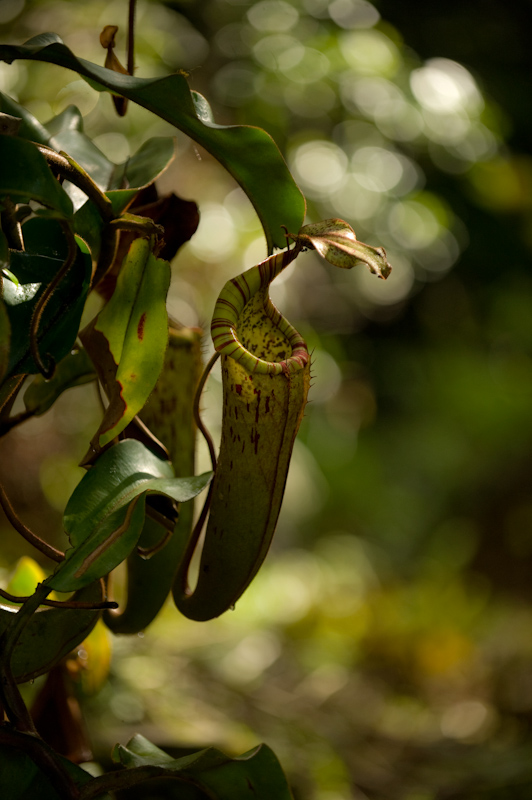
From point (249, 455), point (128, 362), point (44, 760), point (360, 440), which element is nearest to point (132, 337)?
point (128, 362)

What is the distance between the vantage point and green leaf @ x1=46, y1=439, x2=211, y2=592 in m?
0.35

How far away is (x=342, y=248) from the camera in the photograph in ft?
1.20

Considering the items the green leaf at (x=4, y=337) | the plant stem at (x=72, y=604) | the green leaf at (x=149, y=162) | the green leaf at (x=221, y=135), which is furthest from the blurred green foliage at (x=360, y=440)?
the plant stem at (x=72, y=604)

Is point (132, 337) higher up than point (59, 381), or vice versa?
point (132, 337)

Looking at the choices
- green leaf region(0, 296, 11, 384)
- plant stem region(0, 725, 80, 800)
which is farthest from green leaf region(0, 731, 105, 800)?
green leaf region(0, 296, 11, 384)

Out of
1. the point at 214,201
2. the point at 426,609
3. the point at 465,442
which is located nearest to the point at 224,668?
the point at 426,609

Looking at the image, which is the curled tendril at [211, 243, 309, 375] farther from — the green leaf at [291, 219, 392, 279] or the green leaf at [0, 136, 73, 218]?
the green leaf at [0, 136, 73, 218]

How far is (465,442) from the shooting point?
3281 millimetres

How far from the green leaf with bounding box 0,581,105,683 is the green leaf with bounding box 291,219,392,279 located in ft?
0.89

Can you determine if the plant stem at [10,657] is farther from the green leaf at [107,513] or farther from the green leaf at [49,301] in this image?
the green leaf at [49,301]

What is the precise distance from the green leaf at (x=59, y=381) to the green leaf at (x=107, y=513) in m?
0.11

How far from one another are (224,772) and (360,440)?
2.97m

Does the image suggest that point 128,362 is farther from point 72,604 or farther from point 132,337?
point 72,604

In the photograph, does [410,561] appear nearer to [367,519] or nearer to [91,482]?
[367,519]
